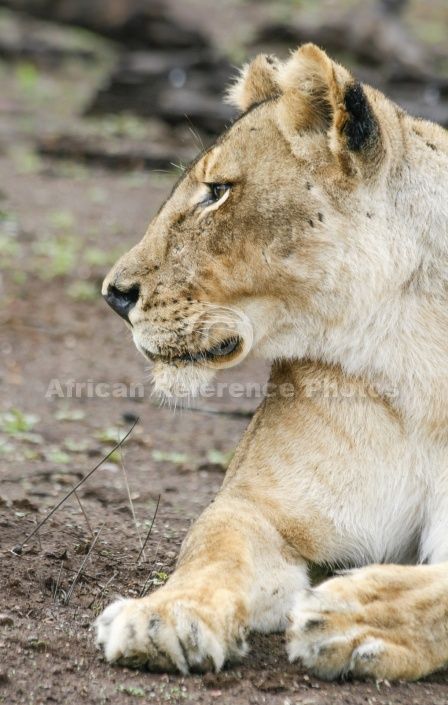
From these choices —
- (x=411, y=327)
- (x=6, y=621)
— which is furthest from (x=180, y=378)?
(x=6, y=621)

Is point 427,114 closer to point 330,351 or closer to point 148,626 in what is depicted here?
point 330,351

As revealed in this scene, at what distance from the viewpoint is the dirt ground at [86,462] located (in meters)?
2.85

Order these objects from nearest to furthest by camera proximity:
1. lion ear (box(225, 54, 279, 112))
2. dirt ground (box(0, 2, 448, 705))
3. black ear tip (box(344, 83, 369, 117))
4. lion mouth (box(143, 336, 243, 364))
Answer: dirt ground (box(0, 2, 448, 705)) → black ear tip (box(344, 83, 369, 117)) → lion mouth (box(143, 336, 243, 364)) → lion ear (box(225, 54, 279, 112))

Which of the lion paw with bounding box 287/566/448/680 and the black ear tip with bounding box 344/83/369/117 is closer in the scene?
the lion paw with bounding box 287/566/448/680

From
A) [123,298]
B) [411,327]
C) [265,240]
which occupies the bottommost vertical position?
[123,298]

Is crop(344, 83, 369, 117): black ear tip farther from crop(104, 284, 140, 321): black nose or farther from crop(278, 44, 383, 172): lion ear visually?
crop(104, 284, 140, 321): black nose

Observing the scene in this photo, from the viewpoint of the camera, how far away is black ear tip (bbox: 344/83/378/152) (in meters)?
3.37

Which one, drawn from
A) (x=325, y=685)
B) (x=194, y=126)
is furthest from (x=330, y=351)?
(x=194, y=126)

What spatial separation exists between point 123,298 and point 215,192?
43 centimetres

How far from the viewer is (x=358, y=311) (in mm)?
3443

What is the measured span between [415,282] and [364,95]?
0.55 metres

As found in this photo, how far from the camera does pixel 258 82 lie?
405cm

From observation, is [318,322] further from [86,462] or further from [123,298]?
Result: [86,462]

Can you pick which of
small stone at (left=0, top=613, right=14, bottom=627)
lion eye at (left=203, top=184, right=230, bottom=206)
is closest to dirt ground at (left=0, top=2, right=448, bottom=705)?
small stone at (left=0, top=613, right=14, bottom=627)
